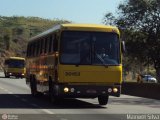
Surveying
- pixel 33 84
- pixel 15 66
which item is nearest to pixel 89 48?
pixel 33 84

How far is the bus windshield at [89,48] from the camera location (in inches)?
810

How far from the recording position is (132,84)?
36.9m

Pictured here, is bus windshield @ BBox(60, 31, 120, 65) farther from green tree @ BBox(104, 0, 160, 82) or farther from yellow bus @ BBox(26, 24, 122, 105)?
green tree @ BBox(104, 0, 160, 82)

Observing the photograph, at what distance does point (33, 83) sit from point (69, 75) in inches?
292

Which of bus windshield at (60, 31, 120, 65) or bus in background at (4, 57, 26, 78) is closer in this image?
bus windshield at (60, 31, 120, 65)

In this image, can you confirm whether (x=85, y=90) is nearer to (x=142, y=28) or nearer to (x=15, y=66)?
(x=142, y=28)

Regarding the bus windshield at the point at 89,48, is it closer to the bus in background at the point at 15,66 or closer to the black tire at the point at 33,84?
the black tire at the point at 33,84

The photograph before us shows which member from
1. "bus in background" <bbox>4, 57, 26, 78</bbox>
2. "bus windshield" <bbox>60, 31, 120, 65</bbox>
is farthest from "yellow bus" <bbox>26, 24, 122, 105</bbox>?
"bus in background" <bbox>4, 57, 26, 78</bbox>

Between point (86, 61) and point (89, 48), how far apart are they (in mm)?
518

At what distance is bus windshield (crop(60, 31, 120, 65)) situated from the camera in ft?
67.5

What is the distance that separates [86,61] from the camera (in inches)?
813

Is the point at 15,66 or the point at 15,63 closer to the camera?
the point at 15,66

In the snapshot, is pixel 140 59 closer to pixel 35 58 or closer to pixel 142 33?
pixel 142 33

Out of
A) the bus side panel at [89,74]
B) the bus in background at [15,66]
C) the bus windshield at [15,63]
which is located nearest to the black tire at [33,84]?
the bus side panel at [89,74]
